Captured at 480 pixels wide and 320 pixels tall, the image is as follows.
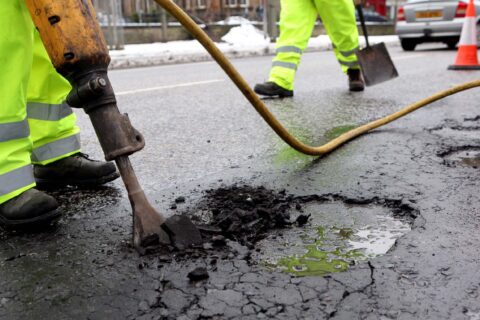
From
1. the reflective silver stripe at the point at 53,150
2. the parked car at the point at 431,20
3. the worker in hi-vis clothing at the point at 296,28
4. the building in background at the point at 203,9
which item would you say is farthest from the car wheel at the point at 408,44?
the reflective silver stripe at the point at 53,150

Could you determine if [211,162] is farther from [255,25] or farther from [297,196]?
[255,25]

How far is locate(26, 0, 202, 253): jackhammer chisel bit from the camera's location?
159 cm

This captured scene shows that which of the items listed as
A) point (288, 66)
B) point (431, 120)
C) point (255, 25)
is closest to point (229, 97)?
point (288, 66)

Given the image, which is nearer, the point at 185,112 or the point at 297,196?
the point at 297,196

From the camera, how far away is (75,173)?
2354mm

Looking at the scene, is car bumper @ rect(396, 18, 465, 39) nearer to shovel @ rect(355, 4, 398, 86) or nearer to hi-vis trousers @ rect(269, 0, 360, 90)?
shovel @ rect(355, 4, 398, 86)

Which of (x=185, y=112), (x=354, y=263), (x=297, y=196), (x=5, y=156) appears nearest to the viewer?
(x=354, y=263)

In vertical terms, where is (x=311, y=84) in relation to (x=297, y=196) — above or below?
below

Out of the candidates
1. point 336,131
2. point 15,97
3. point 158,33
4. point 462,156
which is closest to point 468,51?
point 336,131

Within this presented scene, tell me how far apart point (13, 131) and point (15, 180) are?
170 mm

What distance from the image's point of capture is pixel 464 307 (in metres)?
1.30

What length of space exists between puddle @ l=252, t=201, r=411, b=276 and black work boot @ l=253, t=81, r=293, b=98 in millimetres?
2886

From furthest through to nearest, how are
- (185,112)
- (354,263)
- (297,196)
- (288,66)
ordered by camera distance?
(288,66)
(185,112)
(297,196)
(354,263)

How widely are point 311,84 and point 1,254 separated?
4716mm
